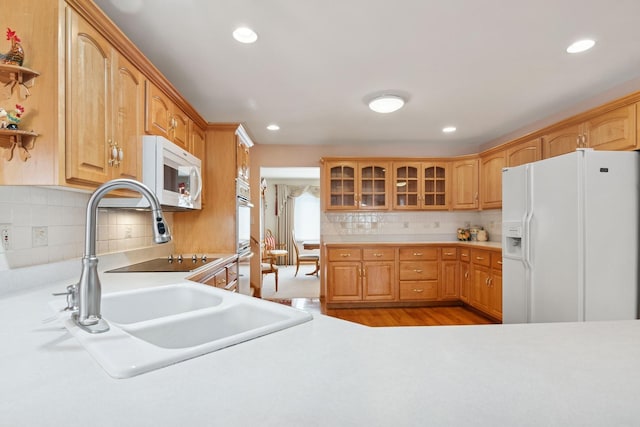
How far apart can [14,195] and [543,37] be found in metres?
3.04

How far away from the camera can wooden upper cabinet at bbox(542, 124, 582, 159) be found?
9.15ft

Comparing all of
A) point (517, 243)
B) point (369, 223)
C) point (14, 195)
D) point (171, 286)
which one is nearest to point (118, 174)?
point (14, 195)

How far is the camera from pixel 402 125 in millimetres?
3828

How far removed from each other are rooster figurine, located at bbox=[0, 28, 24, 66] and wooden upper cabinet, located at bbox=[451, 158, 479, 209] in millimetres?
4435

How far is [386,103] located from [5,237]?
9.00ft

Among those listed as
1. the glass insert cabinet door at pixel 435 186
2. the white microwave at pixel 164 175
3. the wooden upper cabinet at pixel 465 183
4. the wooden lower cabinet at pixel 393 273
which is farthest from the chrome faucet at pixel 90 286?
the wooden upper cabinet at pixel 465 183

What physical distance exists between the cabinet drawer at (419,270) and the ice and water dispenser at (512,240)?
151 centimetres

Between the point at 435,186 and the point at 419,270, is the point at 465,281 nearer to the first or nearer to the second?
the point at 419,270

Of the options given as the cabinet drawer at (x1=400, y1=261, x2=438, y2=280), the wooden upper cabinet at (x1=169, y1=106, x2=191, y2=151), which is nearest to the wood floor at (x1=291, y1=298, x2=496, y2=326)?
the cabinet drawer at (x1=400, y1=261, x2=438, y2=280)

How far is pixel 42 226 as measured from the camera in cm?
158

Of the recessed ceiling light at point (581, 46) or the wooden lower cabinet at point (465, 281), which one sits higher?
Result: the recessed ceiling light at point (581, 46)

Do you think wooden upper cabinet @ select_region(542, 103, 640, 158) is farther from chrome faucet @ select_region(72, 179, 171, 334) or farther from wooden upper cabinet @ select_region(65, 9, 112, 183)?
wooden upper cabinet @ select_region(65, 9, 112, 183)

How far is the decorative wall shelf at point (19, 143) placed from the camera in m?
1.24

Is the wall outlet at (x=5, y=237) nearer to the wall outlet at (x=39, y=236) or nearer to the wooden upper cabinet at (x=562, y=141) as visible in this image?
the wall outlet at (x=39, y=236)
